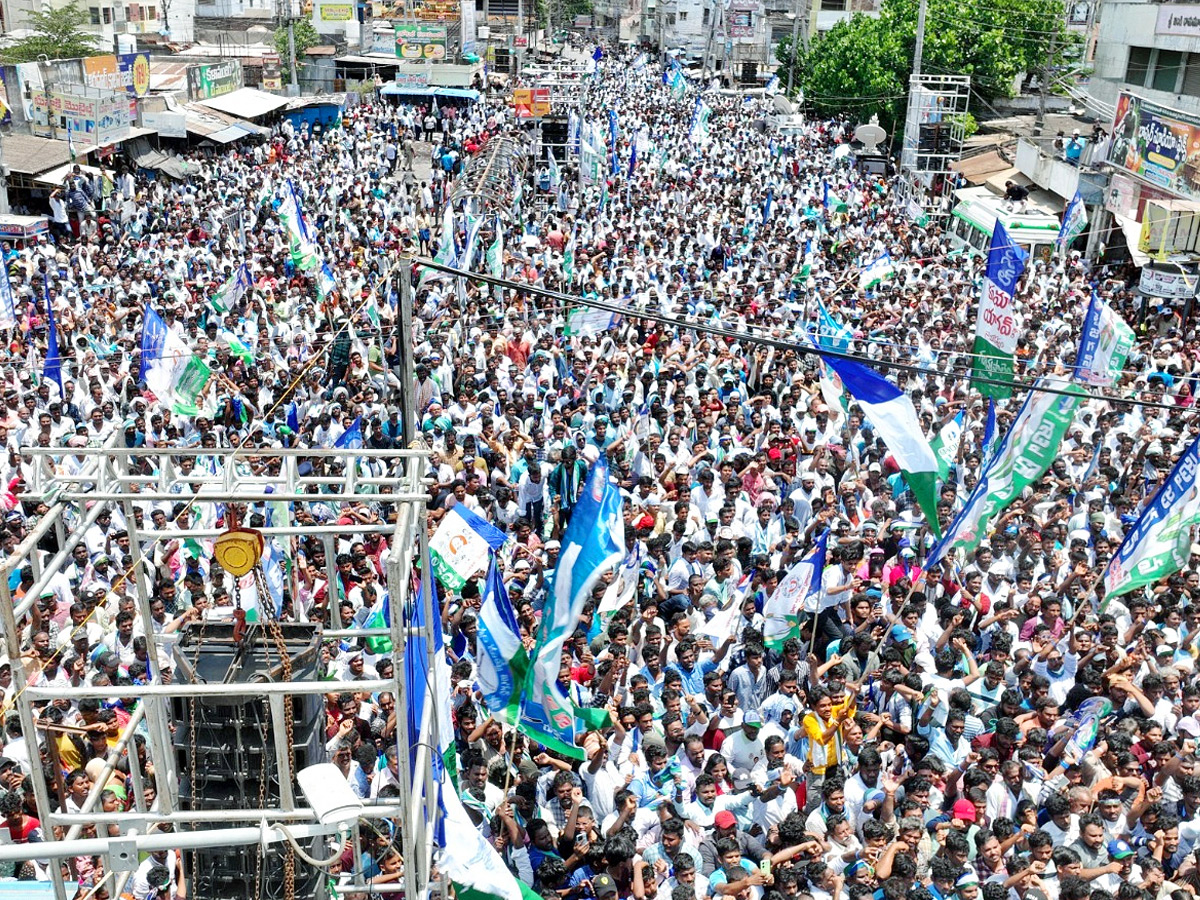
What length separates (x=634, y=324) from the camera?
15109mm

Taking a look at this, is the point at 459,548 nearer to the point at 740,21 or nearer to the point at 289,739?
the point at 289,739

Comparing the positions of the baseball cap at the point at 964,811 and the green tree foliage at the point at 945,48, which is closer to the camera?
the baseball cap at the point at 964,811

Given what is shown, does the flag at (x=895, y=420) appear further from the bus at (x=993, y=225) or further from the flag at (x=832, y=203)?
the flag at (x=832, y=203)

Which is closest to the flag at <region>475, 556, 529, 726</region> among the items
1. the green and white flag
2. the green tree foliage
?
the green and white flag

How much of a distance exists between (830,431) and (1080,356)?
2.63 m

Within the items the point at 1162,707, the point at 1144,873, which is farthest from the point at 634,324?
the point at 1144,873

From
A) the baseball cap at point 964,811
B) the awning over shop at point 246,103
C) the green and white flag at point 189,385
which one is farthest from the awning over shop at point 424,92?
the baseball cap at point 964,811

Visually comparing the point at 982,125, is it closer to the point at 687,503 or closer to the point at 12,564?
the point at 687,503

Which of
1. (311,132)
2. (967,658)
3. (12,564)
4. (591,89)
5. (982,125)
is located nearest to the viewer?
(12,564)

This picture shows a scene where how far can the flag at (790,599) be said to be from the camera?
24.2ft

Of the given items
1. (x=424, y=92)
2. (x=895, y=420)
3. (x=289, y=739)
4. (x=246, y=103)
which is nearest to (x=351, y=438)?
(x=895, y=420)

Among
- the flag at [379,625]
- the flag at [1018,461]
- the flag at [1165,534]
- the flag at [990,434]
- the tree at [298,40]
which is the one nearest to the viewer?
the flag at [379,625]

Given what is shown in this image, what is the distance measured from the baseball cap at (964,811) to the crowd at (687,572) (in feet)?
0.12

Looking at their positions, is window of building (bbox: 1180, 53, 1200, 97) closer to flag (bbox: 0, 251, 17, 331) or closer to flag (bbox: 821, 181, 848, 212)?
flag (bbox: 821, 181, 848, 212)
